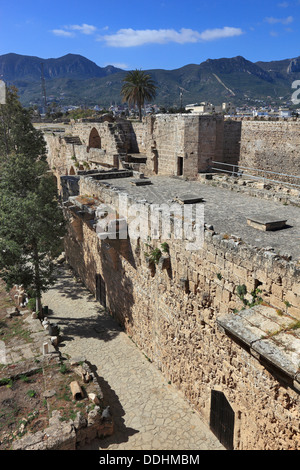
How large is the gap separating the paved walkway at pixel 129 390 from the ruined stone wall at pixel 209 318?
334 millimetres

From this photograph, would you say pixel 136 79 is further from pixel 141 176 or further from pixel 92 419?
pixel 92 419

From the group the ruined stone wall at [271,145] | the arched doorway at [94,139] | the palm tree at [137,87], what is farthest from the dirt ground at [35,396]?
the palm tree at [137,87]

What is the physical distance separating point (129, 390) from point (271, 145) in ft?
39.7

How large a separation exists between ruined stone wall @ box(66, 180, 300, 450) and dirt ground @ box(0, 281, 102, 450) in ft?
7.59

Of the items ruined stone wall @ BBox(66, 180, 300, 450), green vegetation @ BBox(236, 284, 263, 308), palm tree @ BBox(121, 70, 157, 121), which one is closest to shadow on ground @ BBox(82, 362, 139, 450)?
ruined stone wall @ BBox(66, 180, 300, 450)

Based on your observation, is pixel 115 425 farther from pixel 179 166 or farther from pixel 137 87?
pixel 137 87

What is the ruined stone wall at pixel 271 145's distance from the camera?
14.9 m

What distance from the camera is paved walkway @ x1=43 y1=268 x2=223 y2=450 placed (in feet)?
24.2

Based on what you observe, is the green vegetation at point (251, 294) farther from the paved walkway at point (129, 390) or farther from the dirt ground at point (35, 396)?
the dirt ground at point (35, 396)

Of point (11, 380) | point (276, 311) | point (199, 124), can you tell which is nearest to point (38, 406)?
point (11, 380)

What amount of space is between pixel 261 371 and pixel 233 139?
45.3ft

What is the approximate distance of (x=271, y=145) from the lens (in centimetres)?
1579

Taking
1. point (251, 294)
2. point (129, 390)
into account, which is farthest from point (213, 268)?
point (129, 390)
